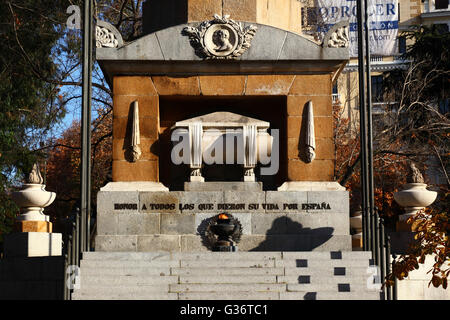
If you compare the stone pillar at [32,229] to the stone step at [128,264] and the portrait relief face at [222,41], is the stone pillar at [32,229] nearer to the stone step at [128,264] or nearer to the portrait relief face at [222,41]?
the stone step at [128,264]

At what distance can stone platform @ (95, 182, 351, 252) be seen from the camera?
18.4 m

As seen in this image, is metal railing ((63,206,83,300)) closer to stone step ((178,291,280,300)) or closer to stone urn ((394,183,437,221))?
stone step ((178,291,280,300))

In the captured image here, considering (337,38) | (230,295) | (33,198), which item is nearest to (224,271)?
(230,295)

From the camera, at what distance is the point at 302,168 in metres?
19.5

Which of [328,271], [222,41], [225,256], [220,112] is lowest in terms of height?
[328,271]

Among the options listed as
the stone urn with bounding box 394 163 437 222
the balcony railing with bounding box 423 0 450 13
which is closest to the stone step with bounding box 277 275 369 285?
the stone urn with bounding box 394 163 437 222

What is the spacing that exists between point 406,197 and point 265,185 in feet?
11.0

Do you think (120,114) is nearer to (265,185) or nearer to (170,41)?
(170,41)

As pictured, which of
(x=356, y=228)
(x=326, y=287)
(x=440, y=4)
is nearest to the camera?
(x=326, y=287)

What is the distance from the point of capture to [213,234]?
722 inches

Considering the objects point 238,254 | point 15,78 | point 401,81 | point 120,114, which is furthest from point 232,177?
point 401,81

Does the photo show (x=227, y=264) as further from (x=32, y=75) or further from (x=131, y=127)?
(x=32, y=75)

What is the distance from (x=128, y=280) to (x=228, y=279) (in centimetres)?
178

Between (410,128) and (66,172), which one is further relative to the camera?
(66,172)
